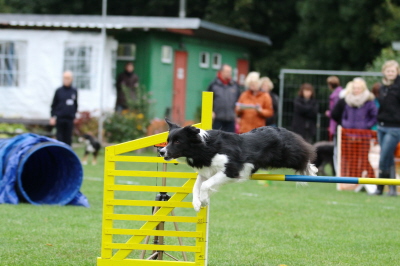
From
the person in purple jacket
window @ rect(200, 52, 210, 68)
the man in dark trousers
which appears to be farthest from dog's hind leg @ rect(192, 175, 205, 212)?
window @ rect(200, 52, 210, 68)

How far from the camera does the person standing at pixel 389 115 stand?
11.1m

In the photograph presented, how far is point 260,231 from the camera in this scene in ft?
27.1

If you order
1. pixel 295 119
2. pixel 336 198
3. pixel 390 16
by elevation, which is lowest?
pixel 336 198

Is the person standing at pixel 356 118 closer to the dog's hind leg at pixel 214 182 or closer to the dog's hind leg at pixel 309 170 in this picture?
the dog's hind leg at pixel 309 170

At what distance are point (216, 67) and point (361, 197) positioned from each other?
1464 cm

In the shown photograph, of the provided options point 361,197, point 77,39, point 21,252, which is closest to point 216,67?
point 77,39

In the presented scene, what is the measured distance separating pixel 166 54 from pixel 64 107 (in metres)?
9.25

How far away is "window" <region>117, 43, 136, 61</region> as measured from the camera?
22.8m

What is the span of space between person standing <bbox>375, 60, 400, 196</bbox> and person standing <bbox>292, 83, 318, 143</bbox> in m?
3.20

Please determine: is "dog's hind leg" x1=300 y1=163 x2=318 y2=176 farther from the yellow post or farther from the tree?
the tree

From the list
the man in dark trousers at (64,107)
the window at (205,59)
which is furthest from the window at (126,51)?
the man in dark trousers at (64,107)

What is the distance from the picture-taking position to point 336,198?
1173 centimetres

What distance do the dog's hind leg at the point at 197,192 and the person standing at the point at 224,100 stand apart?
768 cm

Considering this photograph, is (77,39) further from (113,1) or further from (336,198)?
(113,1)
